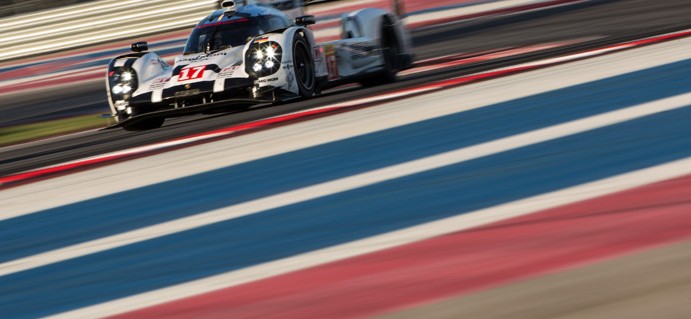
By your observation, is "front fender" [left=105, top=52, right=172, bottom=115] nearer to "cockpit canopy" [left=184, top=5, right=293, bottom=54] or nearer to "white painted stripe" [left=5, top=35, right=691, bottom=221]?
"cockpit canopy" [left=184, top=5, right=293, bottom=54]

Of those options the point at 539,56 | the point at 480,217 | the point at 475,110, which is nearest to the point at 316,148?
the point at 475,110

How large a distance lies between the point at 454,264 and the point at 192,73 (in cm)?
571

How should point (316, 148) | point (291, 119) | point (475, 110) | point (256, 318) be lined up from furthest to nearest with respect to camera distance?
point (291, 119) → point (475, 110) → point (316, 148) → point (256, 318)

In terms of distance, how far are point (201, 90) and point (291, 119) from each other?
132 cm

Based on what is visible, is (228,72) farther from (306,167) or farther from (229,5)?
(306,167)

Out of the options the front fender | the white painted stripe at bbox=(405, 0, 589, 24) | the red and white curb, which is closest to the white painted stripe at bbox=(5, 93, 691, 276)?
the red and white curb

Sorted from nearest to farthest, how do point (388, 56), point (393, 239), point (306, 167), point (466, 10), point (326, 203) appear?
point (393, 239) < point (326, 203) < point (306, 167) < point (388, 56) < point (466, 10)

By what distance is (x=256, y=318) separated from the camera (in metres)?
3.46

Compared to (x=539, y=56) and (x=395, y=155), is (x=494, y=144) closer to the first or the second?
(x=395, y=155)

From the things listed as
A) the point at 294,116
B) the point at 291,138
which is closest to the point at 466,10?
the point at 294,116

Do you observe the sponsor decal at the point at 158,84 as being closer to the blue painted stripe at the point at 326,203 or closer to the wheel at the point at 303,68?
the wheel at the point at 303,68

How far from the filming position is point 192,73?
30.1 ft

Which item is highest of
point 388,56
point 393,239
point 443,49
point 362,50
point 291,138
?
point 393,239

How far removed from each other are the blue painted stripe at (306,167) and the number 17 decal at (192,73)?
287cm
